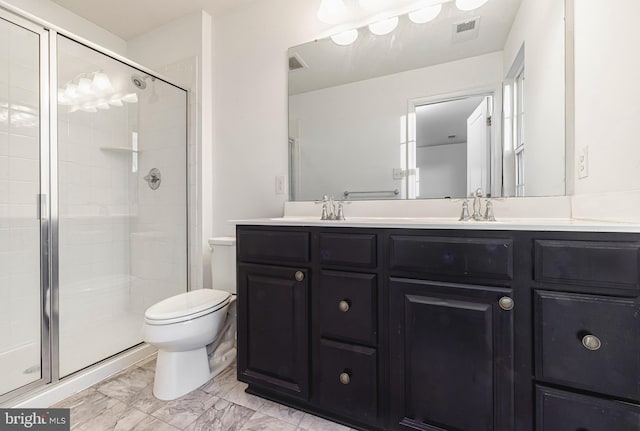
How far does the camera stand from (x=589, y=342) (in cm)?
80

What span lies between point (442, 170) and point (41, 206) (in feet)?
6.94

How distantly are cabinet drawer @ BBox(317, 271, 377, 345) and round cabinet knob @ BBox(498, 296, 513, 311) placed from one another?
0.41 m

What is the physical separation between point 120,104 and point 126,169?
19.0 inches

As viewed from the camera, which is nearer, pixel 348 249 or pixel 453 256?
pixel 453 256

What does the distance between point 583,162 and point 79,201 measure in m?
2.75

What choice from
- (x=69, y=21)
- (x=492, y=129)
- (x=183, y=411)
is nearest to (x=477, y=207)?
(x=492, y=129)

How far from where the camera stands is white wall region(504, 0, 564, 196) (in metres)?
1.25

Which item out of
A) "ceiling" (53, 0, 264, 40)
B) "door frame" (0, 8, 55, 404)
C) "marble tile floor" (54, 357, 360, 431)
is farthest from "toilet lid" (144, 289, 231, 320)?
"ceiling" (53, 0, 264, 40)

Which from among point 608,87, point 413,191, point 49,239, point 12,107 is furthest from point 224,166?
point 608,87

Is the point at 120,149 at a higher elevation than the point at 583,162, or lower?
higher

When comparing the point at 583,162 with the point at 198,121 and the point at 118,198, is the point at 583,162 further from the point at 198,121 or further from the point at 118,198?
the point at 118,198

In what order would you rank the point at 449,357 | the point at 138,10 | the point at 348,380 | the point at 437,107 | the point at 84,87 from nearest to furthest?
the point at 449,357 → the point at 348,380 → the point at 437,107 → the point at 84,87 → the point at 138,10

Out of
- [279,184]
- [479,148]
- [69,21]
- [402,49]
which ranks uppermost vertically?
[69,21]

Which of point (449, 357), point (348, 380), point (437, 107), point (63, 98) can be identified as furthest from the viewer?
point (63, 98)
